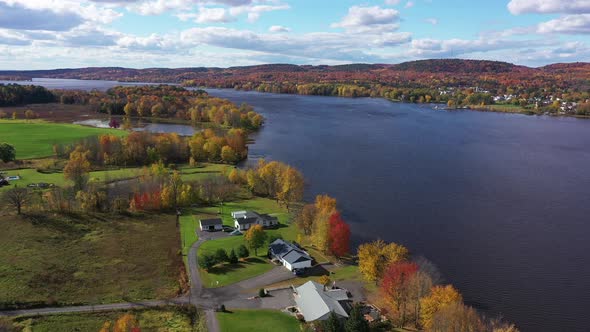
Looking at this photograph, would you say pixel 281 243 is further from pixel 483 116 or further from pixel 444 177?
pixel 483 116

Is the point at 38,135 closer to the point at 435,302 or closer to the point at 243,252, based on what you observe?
the point at 243,252

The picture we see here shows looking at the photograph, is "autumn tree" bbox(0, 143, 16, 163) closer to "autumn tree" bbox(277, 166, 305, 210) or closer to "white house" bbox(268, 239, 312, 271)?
"autumn tree" bbox(277, 166, 305, 210)

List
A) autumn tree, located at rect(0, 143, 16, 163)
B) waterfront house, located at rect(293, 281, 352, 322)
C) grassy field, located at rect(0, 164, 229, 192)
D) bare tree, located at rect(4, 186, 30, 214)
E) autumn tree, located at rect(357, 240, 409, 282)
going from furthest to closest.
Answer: autumn tree, located at rect(0, 143, 16, 163)
grassy field, located at rect(0, 164, 229, 192)
bare tree, located at rect(4, 186, 30, 214)
autumn tree, located at rect(357, 240, 409, 282)
waterfront house, located at rect(293, 281, 352, 322)

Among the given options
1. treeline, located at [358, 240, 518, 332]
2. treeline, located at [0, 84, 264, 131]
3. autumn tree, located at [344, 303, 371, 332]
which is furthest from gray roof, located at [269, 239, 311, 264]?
treeline, located at [0, 84, 264, 131]

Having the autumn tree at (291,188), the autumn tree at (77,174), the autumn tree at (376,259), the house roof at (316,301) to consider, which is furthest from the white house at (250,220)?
the autumn tree at (77,174)

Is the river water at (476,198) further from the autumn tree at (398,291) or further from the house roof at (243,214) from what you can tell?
the house roof at (243,214)

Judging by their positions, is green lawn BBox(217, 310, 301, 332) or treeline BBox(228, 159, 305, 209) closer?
green lawn BBox(217, 310, 301, 332)

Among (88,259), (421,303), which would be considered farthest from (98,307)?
(421,303)
